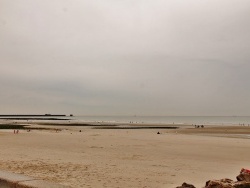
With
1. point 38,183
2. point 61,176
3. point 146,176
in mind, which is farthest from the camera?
point 146,176

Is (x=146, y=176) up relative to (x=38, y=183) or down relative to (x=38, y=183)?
down

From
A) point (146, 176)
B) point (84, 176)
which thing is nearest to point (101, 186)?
point (84, 176)

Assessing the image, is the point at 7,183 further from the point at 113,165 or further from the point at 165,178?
the point at 113,165

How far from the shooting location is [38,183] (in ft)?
15.0

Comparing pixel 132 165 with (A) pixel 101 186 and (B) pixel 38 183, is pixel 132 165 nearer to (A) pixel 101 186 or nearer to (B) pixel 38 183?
(A) pixel 101 186

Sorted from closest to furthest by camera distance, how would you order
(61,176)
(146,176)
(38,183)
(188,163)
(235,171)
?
(38,183) → (61,176) → (146,176) → (235,171) → (188,163)

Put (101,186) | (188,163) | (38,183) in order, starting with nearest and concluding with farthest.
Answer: (38,183)
(101,186)
(188,163)

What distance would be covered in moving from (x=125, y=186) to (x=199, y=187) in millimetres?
2311

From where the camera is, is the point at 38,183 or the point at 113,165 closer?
the point at 38,183

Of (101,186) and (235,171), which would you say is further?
(235,171)

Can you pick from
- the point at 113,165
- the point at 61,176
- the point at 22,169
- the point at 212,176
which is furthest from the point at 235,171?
the point at 22,169

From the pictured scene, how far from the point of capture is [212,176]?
1201 centimetres

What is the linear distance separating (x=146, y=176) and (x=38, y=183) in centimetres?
740

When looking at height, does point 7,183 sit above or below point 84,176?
above
